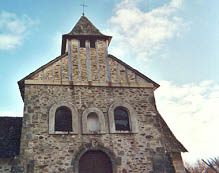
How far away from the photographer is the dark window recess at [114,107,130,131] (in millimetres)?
11164

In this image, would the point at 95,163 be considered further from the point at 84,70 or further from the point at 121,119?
the point at 84,70

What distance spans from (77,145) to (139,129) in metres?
2.93

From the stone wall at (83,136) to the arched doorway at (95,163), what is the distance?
11.0 inches

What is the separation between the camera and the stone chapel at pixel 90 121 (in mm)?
9875

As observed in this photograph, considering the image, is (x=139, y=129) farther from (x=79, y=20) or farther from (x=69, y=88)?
(x=79, y=20)

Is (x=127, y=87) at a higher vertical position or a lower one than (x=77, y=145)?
higher

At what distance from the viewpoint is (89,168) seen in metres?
9.93

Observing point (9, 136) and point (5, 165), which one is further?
point (9, 136)

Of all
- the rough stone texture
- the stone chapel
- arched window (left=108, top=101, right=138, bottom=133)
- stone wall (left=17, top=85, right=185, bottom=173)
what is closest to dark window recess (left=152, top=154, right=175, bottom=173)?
the stone chapel

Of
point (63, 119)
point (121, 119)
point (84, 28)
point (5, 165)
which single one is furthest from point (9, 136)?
point (84, 28)

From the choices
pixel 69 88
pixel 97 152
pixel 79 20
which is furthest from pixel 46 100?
pixel 79 20

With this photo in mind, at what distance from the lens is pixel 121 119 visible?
11352 mm

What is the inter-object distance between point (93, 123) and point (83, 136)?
88 centimetres

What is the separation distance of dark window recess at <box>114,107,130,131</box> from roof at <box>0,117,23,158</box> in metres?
4.48
